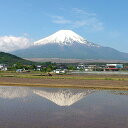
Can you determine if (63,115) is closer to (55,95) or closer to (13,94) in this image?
(55,95)

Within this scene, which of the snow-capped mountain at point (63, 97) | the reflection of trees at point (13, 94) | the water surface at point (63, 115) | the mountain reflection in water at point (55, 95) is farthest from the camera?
the reflection of trees at point (13, 94)

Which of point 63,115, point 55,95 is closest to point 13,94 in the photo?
point 55,95

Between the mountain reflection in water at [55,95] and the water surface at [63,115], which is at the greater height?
the mountain reflection in water at [55,95]

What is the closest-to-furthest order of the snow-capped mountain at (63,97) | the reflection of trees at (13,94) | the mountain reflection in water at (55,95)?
the snow-capped mountain at (63,97)
the mountain reflection in water at (55,95)
the reflection of trees at (13,94)

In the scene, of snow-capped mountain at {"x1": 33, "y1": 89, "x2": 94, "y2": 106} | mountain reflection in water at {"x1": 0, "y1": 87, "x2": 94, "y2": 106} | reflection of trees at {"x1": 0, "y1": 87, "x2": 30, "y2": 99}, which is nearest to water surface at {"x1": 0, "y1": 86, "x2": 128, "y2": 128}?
snow-capped mountain at {"x1": 33, "y1": 89, "x2": 94, "y2": 106}

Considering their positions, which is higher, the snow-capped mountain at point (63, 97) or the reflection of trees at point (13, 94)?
the reflection of trees at point (13, 94)

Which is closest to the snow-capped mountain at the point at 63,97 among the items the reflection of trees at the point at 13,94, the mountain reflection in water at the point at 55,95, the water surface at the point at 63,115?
the mountain reflection in water at the point at 55,95

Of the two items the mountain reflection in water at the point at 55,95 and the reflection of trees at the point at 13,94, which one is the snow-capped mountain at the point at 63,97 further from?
the reflection of trees at the point at 13,94

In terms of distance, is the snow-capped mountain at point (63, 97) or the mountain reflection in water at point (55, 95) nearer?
the snow-capped mountain at point (63, 97)

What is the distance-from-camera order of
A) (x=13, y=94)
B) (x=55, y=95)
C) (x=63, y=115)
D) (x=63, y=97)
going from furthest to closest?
1. (x=13, y=94)
2. (x=55, y=95)
3. (x=63, y=97)
4. (x=63, y=115)

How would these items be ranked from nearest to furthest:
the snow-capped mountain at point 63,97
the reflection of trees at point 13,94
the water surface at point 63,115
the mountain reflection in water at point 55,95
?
the water surface at point 63,115, the snow-capped mountain at point 63,97, the mountain reflection in water at point 55,95, the reflection of trees at point 13,94

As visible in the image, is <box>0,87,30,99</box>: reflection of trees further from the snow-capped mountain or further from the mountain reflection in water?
the snow-capped mountain

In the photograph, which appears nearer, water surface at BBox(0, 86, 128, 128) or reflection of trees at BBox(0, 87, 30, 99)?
water surface at BBox(0, 86, 128, 128)

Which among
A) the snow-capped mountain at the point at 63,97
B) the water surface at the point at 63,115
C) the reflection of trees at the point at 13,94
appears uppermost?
the reflection of trees at the point at 13,94
